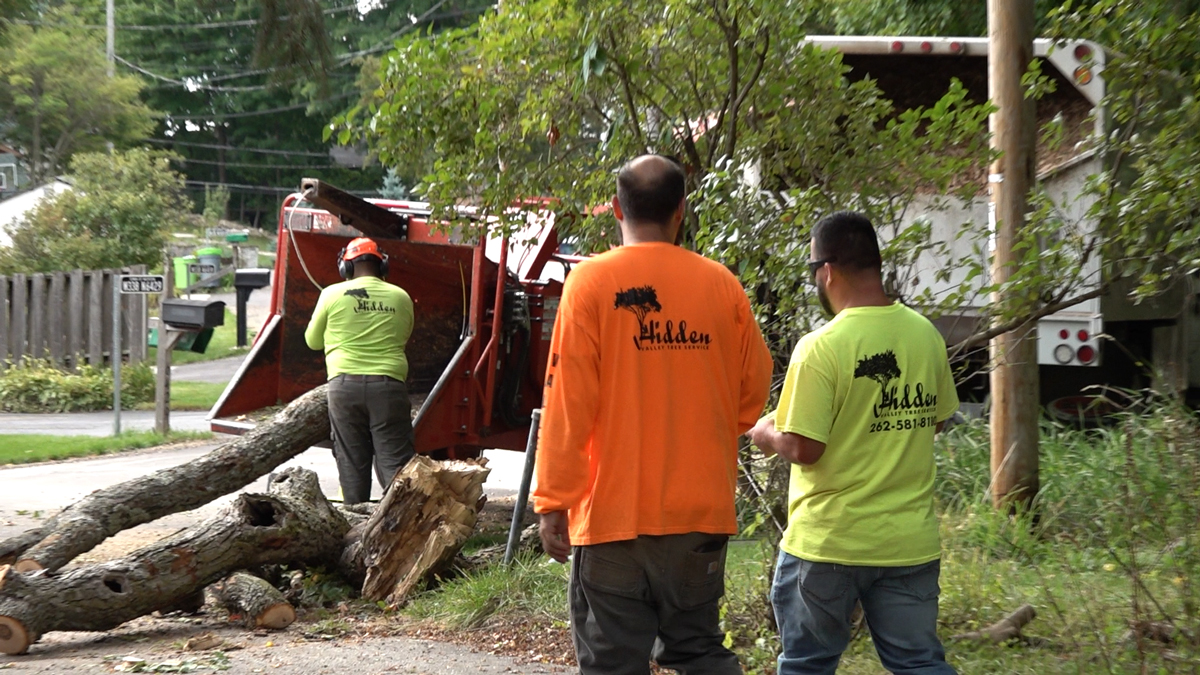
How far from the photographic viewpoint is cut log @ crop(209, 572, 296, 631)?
6.11 meters

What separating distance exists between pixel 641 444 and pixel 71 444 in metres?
11.3

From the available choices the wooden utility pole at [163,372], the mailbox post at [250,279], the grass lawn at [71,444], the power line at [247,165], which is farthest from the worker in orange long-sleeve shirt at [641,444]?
the power line at [247,165]

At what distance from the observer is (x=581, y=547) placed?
11.2 ft

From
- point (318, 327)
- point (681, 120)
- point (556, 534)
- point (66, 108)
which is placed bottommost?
point (556, 534)

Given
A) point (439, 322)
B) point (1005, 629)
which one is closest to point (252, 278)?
point (439, 322)

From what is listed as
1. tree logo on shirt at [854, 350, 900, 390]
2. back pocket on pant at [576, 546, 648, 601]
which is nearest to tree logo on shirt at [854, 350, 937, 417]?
tree logo on shirt at [854, 350, 900, 390]

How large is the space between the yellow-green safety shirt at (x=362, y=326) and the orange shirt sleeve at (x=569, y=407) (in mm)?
4841

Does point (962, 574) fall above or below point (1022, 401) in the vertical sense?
below

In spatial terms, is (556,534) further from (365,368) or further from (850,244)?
(365,368)

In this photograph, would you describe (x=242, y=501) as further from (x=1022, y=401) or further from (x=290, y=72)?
(x=1022, y=401)

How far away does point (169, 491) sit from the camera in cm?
704

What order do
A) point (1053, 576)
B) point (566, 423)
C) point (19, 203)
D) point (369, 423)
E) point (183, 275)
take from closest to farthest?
point (566, 423), point (1053, 576), point (369, 423), point (183, 275), point (19, 203)

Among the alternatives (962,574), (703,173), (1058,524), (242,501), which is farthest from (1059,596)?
(242,501)

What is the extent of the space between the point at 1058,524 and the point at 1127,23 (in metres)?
2.55
